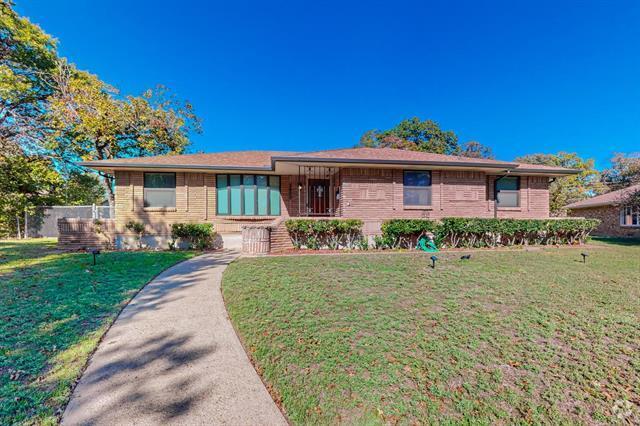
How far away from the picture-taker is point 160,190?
1115 centimetres

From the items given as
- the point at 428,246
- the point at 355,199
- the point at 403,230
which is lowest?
the point at 428,246

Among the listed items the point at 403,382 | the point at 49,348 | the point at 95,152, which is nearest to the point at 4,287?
the point at 49,348

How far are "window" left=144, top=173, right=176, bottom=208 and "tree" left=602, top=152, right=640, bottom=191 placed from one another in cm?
3190

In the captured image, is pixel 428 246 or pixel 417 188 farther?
pixel 417 188

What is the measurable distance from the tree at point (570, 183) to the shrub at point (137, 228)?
3056cm

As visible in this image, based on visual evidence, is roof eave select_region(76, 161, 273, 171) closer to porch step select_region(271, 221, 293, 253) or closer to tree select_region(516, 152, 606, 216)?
porch step select_region(271, 221, 293, 253)

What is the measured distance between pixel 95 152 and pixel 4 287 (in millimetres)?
14472

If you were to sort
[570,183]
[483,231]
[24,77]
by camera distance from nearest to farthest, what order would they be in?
[483,231] → [24,77] → [570,183]

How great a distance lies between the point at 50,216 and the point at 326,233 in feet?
57.1

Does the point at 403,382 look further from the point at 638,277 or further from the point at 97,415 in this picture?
the point at 638,277

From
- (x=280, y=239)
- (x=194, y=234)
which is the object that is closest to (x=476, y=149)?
(x=280, y=239)

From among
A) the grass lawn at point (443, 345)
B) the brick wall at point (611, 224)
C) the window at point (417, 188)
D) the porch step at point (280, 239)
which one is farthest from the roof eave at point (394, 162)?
the brick wall at point (611, 224)

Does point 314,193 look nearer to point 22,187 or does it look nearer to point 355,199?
point 355,199

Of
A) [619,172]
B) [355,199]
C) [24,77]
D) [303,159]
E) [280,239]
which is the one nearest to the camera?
[280,239]
